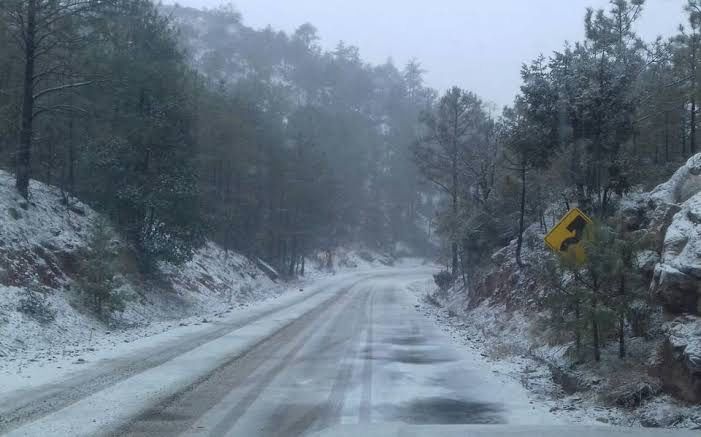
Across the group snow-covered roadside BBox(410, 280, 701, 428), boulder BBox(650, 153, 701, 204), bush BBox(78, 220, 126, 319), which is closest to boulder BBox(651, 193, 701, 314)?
snow-covered roadside BBox(410, 280, 701, 428)

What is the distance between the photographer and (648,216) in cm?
1536

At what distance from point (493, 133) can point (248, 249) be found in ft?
68.9

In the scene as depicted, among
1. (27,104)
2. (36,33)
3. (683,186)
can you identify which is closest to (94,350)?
(27,104)

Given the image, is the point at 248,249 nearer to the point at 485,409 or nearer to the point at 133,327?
the point at 133,327

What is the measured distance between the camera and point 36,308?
59.4 ft

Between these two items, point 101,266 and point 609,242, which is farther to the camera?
point 101,266

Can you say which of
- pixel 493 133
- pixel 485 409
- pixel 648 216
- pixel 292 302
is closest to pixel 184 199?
pixel 292 302

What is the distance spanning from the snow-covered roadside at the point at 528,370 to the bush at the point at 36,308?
10.4 meters

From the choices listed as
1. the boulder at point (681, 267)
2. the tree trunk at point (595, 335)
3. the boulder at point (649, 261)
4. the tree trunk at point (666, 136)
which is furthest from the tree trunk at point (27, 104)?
the tree trunk at point (666, 136)

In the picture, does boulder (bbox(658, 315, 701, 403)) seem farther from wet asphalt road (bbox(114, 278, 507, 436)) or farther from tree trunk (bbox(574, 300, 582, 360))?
wet asphalt road (bbox(114, 278, 507, 436))

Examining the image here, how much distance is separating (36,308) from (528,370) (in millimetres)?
11907

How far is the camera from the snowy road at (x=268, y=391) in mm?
9055

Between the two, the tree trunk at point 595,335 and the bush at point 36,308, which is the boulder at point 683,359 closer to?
the tree trunk at point 595,335

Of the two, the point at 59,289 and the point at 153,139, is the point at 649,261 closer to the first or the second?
the point at 59,289
